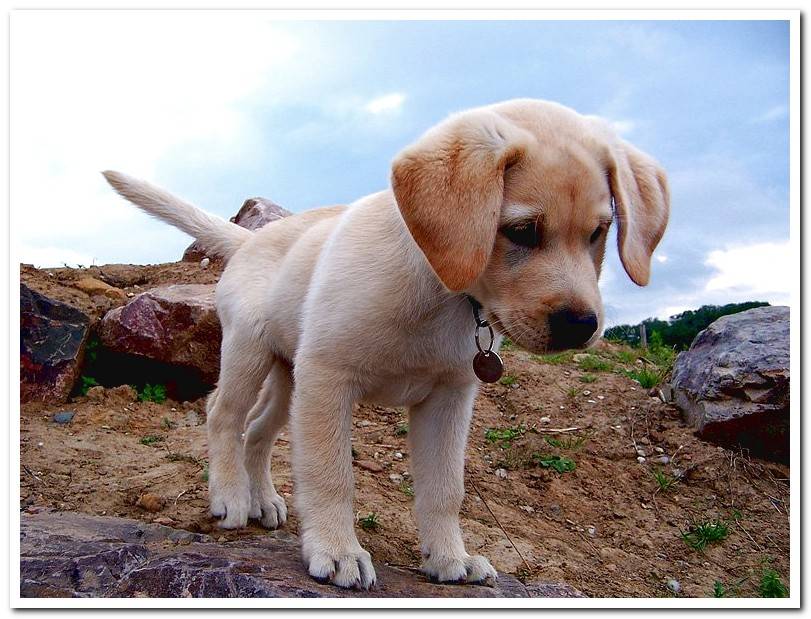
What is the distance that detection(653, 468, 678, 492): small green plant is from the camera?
528 cm

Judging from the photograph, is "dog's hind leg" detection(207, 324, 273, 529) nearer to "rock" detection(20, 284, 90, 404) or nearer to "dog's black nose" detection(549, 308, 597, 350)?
"dog's black nose" detection(549, 308, 597, 350)

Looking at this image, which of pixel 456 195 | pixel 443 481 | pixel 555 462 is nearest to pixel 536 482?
pixel 555 462

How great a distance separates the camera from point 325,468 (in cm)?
303

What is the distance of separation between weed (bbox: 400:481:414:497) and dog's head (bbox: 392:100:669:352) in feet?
7.38

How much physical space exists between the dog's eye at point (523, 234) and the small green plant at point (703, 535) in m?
3.00

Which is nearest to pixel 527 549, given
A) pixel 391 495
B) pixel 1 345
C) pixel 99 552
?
pixel 391 495

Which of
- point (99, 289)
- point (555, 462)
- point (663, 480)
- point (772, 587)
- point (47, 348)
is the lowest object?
point (772, 587)

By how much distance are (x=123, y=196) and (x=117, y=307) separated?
8.32 ft

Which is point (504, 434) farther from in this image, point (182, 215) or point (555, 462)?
point (182, 215)

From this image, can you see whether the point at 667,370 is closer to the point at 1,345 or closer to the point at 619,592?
the point at 619,592

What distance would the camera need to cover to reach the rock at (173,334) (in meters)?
5.89

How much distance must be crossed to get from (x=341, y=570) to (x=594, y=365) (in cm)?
443

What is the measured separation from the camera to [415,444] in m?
3.48
